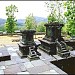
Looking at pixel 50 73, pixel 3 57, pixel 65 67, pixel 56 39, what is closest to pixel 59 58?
pixel 65 67

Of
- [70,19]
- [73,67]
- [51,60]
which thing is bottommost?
[73,67]

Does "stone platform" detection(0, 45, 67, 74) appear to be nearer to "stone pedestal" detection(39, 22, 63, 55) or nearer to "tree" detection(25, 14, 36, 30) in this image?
"stone pedestal" detection(39, 22, 63, 55)

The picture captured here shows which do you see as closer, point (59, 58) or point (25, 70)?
point (25, 70)

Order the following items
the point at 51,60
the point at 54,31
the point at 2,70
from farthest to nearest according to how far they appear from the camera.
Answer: the point at 54,31, the point at 51,60, the point at 2,70

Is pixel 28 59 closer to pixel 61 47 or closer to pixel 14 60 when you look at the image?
pixel 14 60

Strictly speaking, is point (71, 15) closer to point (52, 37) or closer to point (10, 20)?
point (52, 37)

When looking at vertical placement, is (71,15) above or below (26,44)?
above

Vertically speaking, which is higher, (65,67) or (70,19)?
(70,19)

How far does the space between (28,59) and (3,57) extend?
1.80 metres

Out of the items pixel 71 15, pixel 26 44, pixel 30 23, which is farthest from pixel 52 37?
pixel 30 23

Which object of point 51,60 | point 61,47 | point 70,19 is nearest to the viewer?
point 51,60

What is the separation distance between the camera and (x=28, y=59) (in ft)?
35.2

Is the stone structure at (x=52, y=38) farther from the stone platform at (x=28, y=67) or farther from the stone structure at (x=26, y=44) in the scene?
the stone platform at (x=28, y=67)

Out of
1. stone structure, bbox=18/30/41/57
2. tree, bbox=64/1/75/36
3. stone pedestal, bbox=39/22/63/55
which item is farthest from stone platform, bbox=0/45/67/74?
tree, bbox=64/1/75/36
